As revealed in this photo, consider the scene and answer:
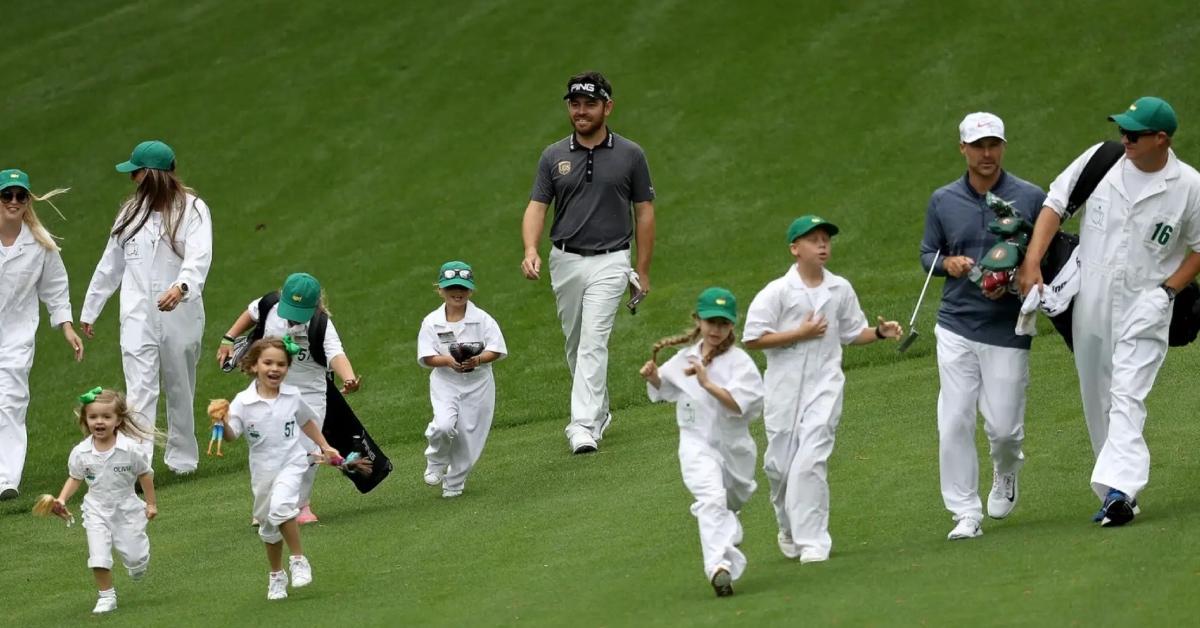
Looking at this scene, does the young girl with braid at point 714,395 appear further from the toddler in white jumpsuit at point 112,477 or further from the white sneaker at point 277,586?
the toddler in white jumpsuit at point 112,477

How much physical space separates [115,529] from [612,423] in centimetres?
538

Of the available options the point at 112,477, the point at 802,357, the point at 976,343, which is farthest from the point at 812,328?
the point at 112,477

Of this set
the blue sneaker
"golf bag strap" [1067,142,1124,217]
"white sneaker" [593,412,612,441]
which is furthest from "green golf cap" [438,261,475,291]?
the blue sneaker

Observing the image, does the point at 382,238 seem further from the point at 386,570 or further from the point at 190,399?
the point at 386,570

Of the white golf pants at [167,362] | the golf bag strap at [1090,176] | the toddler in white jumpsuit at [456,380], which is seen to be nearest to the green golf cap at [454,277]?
the toddler in white jumpsuit at [456,380]

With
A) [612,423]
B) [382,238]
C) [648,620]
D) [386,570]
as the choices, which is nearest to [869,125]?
[382,238]

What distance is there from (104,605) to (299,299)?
253 centimetres

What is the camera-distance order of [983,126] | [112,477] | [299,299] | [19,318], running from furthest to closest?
[19,318] < [299,299] < [112,477] < [983,126]

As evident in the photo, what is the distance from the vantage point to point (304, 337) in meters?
11.6

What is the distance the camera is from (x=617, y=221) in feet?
42.8

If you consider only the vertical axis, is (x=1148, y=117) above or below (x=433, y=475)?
above

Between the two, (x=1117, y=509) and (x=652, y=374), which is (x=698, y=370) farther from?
(x=1117, y=509)

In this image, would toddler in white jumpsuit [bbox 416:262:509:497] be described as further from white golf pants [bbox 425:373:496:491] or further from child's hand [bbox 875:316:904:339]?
child's hand [bbox 875:316:904:339]

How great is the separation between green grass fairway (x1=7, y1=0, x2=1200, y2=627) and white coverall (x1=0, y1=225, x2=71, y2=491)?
463 mm
